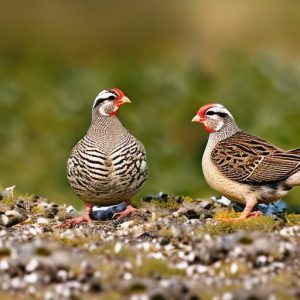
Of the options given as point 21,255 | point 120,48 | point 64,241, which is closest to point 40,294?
point 21,255

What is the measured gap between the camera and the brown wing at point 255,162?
613 inches

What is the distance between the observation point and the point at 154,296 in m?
11.3

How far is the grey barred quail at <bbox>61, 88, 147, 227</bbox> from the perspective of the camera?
15789mm

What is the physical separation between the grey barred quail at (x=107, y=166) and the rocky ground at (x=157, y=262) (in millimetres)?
959

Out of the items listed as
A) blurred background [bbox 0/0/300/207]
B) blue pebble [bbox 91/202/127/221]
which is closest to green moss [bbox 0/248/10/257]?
blue pebble [bbox 91/202/127/221]

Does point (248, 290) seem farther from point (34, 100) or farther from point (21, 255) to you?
point (34, 100)

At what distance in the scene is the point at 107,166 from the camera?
A: 15789mm

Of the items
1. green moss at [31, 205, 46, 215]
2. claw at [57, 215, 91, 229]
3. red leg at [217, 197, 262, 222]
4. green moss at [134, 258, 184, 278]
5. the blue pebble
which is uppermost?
green moss at [31, 205, 46, 215]

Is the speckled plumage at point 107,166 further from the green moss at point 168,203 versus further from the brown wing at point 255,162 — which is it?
the brown wing at point 255,162

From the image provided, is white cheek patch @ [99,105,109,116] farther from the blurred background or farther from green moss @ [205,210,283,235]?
the blurred background

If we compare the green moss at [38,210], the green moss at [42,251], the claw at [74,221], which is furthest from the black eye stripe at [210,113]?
the green moss at [42,251]

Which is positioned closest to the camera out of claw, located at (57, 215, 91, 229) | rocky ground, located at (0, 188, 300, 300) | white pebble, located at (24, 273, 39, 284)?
rocky ground, located at (0, 188, 300, 300)

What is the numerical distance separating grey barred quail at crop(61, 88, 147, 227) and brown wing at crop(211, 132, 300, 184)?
→ 1159 mm

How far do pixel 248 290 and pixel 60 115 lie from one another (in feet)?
50.2
